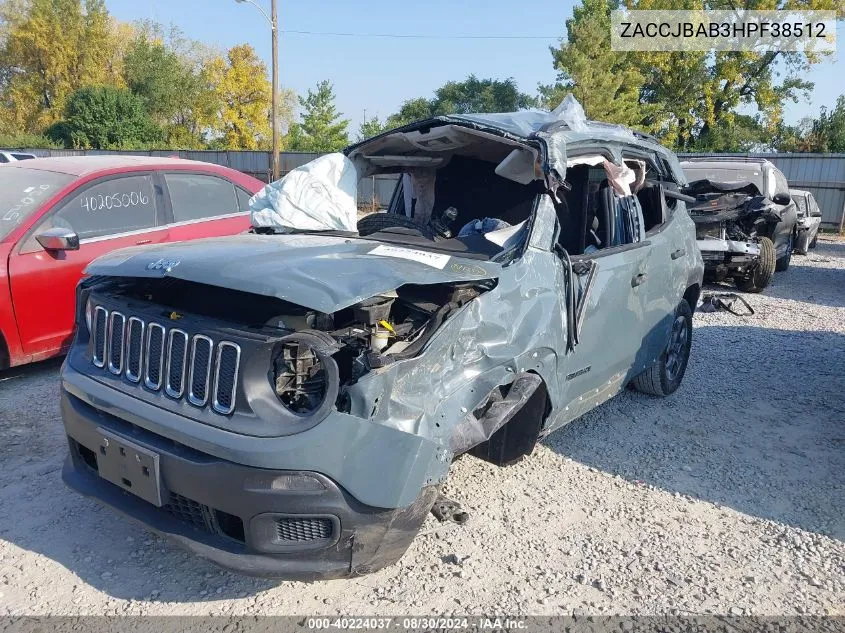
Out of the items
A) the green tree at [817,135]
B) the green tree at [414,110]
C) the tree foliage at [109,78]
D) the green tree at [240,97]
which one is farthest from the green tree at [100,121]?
the green tree at [817,135]

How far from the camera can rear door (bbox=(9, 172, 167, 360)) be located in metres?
4.79

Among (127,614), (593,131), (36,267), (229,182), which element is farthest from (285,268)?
(229,182)

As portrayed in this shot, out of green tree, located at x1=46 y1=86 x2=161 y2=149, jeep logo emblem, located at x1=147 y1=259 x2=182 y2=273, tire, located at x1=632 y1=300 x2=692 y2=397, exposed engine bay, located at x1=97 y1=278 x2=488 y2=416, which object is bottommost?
tire, located at x1=632 y1=300 x2=692 y2=397

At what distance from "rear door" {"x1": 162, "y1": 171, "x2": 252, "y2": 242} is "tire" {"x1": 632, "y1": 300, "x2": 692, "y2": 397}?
12.9 ft

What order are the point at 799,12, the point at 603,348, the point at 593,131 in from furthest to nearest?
the point at 799,12, the point at 593,131, the point at 603,348

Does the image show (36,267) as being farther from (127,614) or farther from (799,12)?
(799,12)

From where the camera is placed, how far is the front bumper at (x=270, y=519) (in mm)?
2256

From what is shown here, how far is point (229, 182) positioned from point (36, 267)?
2246mm

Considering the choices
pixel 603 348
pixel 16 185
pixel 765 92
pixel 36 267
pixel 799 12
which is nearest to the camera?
pixel 603 348

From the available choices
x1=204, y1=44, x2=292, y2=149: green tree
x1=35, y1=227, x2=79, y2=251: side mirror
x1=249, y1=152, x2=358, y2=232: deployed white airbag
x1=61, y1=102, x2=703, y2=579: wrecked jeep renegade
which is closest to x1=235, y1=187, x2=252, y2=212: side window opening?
x1=35, y1=227, x2=79, y2=251: side mirror

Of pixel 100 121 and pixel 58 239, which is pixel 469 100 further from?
pixel 58 239

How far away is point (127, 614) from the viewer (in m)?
2.56

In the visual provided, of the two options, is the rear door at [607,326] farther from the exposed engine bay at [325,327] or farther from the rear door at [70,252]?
the rear door at [70,252]

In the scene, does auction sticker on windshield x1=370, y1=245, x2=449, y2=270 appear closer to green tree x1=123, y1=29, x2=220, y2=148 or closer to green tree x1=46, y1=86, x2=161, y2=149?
green tree x1=46, y1=86, x2=161, y2=149
